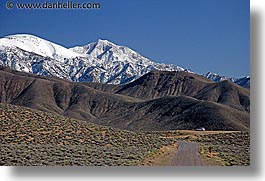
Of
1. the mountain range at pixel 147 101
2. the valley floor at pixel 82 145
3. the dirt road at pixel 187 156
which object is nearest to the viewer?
the dirt road at pixel 187 156

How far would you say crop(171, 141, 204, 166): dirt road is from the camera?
11114 mm

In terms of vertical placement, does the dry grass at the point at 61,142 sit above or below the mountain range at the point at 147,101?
below

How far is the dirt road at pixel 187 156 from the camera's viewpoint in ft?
36.5

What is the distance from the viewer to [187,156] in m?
11.7

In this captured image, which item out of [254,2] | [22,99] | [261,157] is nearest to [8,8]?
[254,2]

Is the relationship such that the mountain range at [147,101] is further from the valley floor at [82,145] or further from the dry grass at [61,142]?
the dry grass at [61,142]

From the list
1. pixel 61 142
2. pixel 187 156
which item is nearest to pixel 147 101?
pixel 61 142

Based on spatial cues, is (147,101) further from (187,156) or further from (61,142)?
(187,156)

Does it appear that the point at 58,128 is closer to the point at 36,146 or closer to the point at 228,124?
the point at 36,146

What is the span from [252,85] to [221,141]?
402cm

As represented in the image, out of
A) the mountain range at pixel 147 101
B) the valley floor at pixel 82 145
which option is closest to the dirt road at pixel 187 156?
the valley floor at pixel 82 145

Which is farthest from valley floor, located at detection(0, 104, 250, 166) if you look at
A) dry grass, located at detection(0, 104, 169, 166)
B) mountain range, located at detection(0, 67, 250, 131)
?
mountain range, located at detection(0, 67, 250, 131)

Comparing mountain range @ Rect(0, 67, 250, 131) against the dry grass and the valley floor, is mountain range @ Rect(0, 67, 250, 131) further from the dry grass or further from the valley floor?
the dry grass

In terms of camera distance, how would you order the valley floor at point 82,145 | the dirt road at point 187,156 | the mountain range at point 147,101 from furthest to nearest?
the mountain range at point 147,101 < the valley floor at point 82,145 < the dirt road at point 187,156
